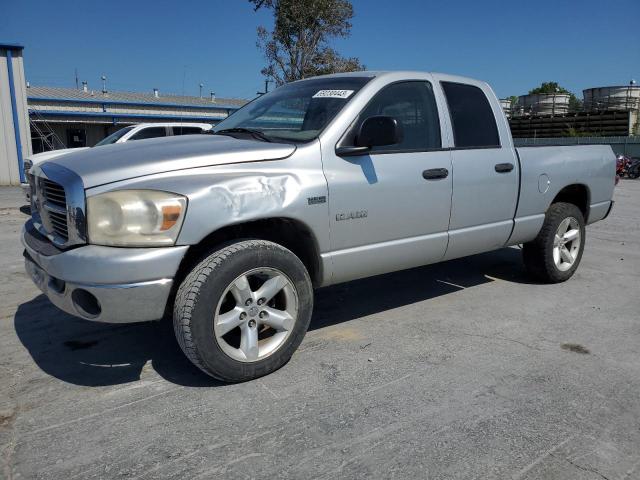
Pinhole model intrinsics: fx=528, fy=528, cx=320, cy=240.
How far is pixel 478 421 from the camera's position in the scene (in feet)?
8.96

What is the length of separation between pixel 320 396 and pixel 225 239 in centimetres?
108

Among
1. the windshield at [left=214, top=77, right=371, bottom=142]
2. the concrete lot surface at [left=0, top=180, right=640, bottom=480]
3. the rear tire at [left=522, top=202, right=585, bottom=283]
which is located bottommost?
the concrete lot surface at [left=0, top=180, right=640, bottom=480]

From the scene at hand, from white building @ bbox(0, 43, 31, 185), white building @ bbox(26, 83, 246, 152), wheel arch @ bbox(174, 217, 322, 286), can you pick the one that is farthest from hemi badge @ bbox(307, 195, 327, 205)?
white building @ bbox(26, 83, 246, 152)

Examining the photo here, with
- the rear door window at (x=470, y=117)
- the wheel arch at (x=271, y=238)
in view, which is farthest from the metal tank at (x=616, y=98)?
the wheel arch at (x=271, y=238)

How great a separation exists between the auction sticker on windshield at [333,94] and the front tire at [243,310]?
1.28 m

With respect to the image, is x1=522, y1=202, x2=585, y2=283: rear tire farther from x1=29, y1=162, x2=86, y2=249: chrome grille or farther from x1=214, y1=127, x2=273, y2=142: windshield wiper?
x1=29, y1=162, x2=86, y2=249: chrome grille

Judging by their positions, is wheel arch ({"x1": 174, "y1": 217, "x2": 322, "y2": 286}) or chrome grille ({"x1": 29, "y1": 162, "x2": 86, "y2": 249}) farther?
wheel arch ({"x1": 174, "y1": 217, "x2": 322, "y2": 286})

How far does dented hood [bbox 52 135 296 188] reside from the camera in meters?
2.82

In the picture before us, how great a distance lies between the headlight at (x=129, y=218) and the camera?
2707 mm

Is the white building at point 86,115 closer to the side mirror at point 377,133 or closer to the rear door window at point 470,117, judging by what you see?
the rear door window at point 470,117

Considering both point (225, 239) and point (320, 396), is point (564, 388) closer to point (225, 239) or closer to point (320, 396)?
point (320, 396)

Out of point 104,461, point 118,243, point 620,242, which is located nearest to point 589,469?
point 104,461

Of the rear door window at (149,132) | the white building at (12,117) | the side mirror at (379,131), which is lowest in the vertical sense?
the side mirror at (379,131)

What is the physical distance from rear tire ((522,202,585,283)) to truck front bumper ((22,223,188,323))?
3683 millimetres
